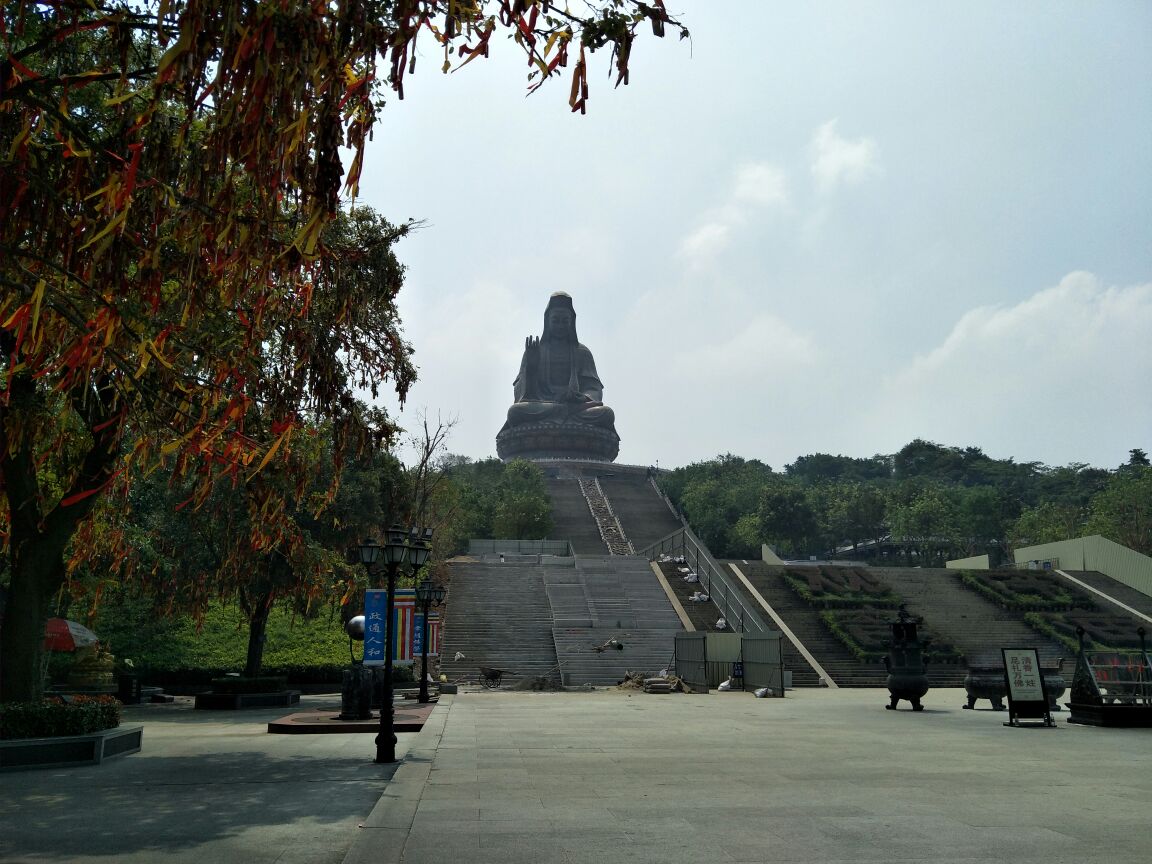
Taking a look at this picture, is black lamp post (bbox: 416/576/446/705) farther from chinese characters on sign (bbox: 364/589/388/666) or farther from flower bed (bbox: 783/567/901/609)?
flower bed (bbox: 783/567/901/609)

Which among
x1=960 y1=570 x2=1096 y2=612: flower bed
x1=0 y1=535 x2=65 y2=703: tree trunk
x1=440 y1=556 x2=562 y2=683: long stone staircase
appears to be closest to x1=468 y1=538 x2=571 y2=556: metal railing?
x1=440 y1=556 x2=562 y2=683: long stone staircase

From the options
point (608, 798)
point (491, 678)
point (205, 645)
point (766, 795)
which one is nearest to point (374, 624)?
point (608, 798)

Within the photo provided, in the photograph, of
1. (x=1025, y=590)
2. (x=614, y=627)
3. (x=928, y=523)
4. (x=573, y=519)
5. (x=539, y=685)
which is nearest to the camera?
(x=539, y=685)

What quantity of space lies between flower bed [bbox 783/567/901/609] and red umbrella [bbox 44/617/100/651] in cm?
2453

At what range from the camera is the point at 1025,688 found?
49.5 feet

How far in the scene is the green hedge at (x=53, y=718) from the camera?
10305 mm

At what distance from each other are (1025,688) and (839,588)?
22.3 metres

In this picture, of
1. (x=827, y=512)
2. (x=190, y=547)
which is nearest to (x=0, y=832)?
(x=190, y=547)

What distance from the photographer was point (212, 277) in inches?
247

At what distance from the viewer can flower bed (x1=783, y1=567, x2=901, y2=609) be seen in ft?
115

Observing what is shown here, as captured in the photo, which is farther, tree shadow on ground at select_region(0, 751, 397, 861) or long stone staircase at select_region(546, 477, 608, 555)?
long stone staircase at select_region(546, 477, 608, 555)

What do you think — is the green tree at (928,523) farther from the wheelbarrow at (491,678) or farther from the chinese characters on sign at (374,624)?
the chinese characters on sign at (374,624)

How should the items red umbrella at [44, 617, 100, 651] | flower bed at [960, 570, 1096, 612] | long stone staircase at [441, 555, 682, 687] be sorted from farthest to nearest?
flower bed at [960, 570, 1096, 612] → long stone staircase at [441, 555, 682, 687] → red umbrella at [44, 617, 100, 651]

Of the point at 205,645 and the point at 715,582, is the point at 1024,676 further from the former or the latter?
the point at 205,645
